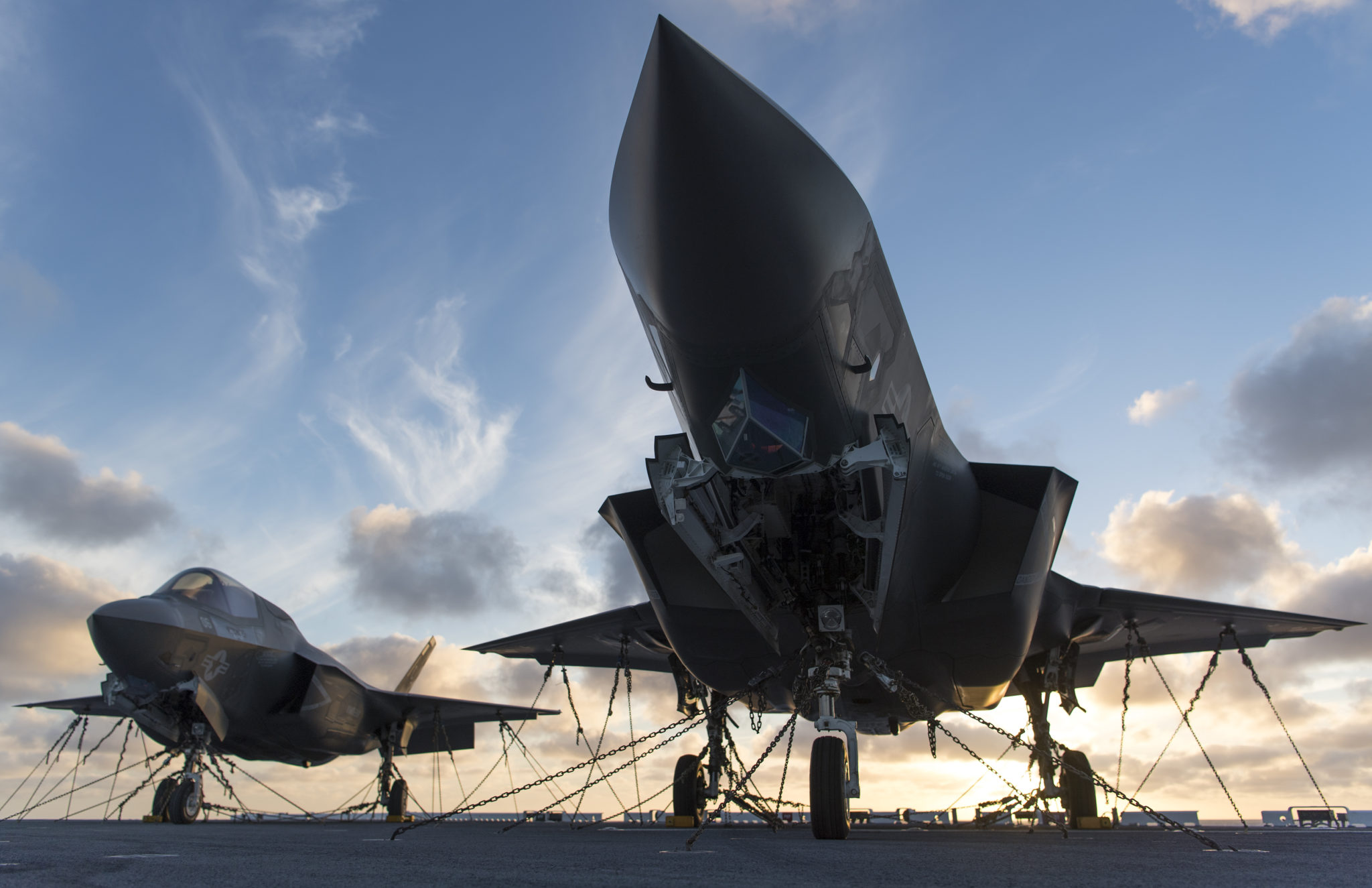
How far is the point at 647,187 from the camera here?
14.0 ft

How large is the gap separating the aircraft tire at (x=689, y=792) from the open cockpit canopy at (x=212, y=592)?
799 cm

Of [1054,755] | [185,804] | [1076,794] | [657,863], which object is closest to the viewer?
[657,863]

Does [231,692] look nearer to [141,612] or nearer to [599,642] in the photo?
[141,612]

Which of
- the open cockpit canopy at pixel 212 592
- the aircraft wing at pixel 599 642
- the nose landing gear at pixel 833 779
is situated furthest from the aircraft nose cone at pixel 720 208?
the open cockpit canopy at pixel 212 592

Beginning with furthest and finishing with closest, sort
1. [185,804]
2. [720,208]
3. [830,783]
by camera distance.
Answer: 1. [185,804]
2. [830,783]
3. [720,208]

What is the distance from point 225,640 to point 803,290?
1231 cm

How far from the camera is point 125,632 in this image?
1130 cm

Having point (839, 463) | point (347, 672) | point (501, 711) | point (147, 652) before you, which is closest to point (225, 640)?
point (147, 652)

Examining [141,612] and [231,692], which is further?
[231,692]

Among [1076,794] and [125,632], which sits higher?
[125,632]

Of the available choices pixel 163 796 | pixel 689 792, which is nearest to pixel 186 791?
pixel 163 796

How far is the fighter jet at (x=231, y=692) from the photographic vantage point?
37.7 ft

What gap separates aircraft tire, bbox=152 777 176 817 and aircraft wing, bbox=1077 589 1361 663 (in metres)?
12.3

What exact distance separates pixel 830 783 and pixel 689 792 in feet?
18.7
